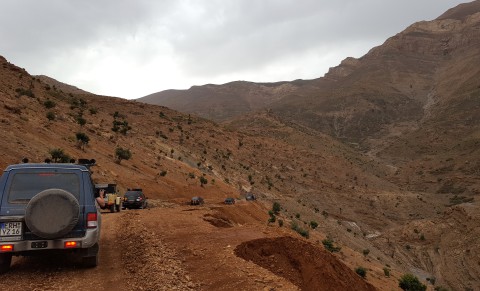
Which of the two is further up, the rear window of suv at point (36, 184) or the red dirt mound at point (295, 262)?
the rear window of suv at point (36, 184)

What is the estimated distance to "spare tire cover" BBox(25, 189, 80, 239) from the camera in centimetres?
707

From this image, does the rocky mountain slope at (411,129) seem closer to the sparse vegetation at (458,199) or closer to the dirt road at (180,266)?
the sparse vegetation at (458,199)

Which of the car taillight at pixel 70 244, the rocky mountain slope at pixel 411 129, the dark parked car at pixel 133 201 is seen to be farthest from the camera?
the rocky mountain slope at pixel 411 129

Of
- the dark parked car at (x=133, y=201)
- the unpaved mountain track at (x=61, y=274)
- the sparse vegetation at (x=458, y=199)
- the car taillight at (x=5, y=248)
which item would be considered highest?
the car taillight at (x=5, y=248)

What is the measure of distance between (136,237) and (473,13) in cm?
22356

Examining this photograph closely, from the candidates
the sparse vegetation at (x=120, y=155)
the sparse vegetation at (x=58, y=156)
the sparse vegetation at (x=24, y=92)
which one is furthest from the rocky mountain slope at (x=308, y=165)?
the sparse vegetation at (x=58, y=156)

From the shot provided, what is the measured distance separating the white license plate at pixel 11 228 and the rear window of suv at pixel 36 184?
1.38 feet

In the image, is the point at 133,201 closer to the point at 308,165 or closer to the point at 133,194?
the point at 133,194

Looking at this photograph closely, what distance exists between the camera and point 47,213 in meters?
7.17

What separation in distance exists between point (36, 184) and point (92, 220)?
1258 mm

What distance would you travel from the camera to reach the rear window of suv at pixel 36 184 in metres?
7.60

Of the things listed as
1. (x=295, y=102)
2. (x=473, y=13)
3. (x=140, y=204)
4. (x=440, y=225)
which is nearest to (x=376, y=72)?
(x=295, y=102)

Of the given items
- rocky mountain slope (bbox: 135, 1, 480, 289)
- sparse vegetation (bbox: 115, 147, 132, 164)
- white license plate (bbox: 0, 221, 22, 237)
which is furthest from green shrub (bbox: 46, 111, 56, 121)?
rocky mountain slope (bbox: 135, 1, 480, 289)

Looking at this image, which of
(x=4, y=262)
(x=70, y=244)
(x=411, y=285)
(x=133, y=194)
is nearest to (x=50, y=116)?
(x=133, y=194)
